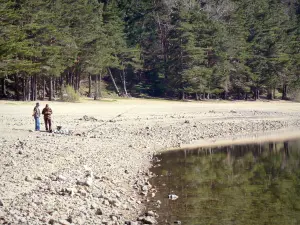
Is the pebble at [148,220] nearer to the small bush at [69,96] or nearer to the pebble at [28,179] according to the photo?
the pebble at [28,179]

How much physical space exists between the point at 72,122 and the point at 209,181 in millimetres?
14329

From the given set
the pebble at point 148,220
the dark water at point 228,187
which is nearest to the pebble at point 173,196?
the dark water at point 228,187

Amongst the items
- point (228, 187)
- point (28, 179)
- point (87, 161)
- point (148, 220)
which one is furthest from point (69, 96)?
point (148, 220)

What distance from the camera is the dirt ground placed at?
357 inches

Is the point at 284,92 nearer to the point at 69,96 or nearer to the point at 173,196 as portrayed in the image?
the point at 69,96

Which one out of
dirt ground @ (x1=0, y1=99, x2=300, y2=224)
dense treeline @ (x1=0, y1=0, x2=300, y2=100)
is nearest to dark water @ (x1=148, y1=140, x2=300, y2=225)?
dirt ground @ (x1=0, y1=99, x2=300, y2=224)

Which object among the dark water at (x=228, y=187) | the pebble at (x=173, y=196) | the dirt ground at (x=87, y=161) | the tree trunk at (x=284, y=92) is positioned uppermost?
the tree trunk at (x=284, y=92)

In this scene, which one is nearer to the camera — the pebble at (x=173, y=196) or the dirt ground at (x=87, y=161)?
the dirt ground at (x=87, y=161)

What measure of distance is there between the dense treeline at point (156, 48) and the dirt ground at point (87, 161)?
12.7m

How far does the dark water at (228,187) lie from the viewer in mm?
10352

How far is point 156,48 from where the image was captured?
6894 centimetres

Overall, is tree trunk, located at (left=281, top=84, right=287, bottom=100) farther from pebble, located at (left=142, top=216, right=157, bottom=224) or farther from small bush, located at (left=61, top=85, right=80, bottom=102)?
pebble, located at (left=142, top=216, right=157, bottom=224)

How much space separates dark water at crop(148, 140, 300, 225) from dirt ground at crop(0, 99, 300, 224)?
806 mm

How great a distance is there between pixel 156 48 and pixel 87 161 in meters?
55.7
